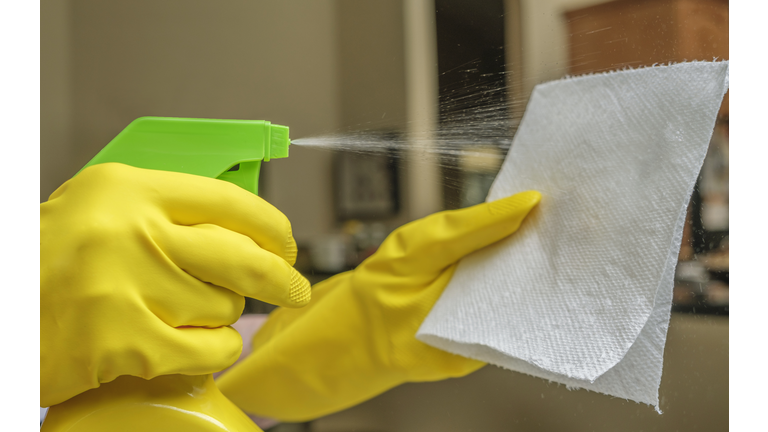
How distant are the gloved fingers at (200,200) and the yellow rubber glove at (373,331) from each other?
0.23 m

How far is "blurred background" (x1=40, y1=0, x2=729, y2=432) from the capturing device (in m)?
0.59

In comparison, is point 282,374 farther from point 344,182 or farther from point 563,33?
point 563,33

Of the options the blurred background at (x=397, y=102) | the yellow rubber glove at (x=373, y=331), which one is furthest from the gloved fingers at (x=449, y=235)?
the blurred background at (x=397, y=102)

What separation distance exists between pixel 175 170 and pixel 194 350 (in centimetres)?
18

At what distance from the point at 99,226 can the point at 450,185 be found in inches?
20.7

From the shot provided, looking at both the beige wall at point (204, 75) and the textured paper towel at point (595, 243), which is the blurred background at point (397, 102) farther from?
the textured paper towel at point (595, 243)

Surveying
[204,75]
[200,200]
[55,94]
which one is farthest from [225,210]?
[55,94]

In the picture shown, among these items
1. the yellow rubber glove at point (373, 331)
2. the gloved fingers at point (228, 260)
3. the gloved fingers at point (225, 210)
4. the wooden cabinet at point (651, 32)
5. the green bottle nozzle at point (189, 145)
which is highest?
the wooden cabinet at point (651, 32)

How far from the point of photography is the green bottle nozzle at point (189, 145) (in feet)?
1.40

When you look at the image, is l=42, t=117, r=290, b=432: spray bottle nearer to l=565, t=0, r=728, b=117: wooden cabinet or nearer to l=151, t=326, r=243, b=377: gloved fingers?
l=151, t=326, r=243, b=377: gloved fingers

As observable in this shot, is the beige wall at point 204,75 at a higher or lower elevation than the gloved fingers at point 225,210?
higher

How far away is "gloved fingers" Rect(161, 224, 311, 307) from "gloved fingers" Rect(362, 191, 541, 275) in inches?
9.2

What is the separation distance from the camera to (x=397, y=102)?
0.75m

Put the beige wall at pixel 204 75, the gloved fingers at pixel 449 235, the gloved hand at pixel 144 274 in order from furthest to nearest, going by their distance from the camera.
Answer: the beige wall at pixel 204 75, the gloved fingers at pixel 449 235, the gloved hand at pixel 144 274
